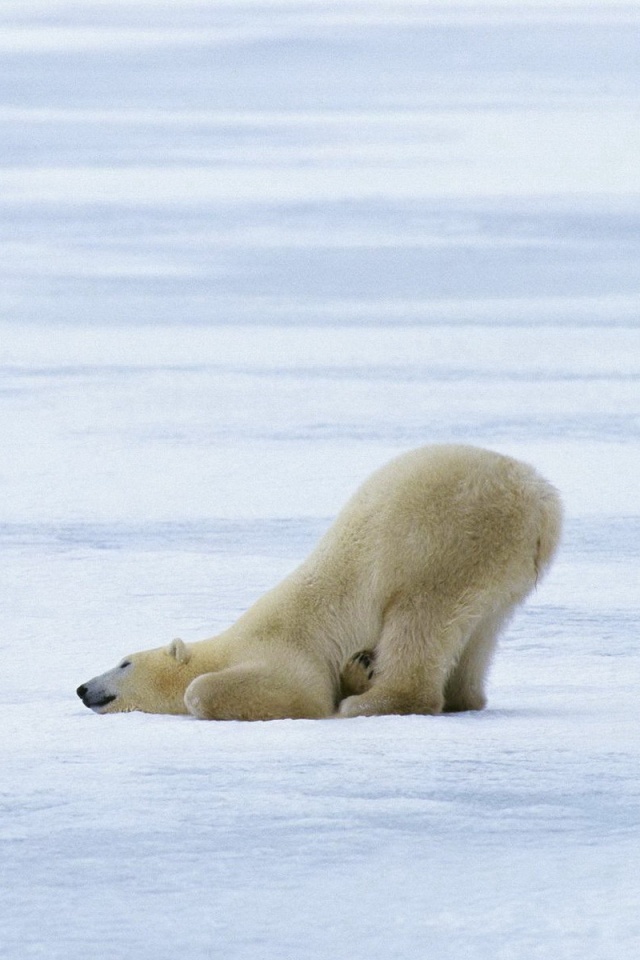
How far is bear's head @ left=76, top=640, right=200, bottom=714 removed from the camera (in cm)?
350

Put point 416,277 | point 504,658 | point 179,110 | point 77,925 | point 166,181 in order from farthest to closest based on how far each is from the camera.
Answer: point 179,110 → point 166,181 → point 416,277 → point 504,658 → point 77,925

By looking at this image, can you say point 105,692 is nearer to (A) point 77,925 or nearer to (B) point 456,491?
(B) point 456,491

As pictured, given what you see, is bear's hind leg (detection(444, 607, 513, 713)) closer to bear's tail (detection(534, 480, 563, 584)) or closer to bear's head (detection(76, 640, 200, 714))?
A: bear's tail (detection(534, 480, 563, 584))

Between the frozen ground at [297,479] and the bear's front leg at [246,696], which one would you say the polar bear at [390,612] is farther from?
the frozen ground at [297,479]

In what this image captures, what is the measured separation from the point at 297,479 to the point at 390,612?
8.86 feet

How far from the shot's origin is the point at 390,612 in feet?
11.1

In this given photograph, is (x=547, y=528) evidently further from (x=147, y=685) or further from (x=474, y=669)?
(x=147, y=685)

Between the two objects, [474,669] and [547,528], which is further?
[474,669]

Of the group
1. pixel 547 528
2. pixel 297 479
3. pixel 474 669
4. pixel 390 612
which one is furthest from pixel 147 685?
pixel 297 479

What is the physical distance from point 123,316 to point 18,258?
230 centimetres

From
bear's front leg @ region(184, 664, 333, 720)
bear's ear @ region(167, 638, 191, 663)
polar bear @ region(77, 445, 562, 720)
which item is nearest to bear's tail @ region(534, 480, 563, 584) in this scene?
polar bear @ region(77, 445, 562, 720)

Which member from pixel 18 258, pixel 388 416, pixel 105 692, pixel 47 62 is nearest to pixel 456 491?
pixel 105 692

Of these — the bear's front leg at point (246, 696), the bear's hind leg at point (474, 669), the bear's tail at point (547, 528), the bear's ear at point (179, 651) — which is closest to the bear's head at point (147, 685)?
the bear's ear at point (179, 651)

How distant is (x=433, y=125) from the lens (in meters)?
18.5
